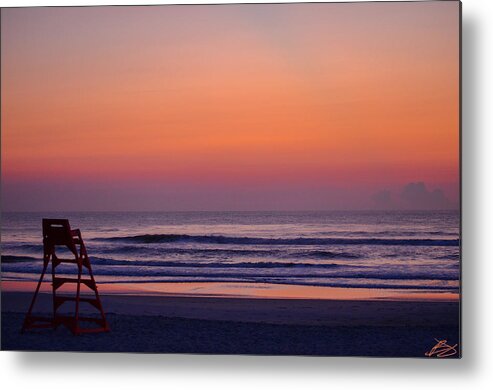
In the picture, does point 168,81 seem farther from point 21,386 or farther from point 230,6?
point 21,386

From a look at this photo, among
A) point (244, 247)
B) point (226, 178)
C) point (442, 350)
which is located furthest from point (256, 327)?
point (442, 350)

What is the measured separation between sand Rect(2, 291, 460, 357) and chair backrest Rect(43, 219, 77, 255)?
0.33m

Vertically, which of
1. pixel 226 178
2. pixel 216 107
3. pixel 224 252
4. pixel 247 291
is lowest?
pixel 247 291

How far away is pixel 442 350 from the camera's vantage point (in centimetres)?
469

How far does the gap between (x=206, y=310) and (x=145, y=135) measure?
96 cm

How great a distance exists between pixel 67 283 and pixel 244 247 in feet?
3.13

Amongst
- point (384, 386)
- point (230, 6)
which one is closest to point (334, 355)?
point (384, 386)

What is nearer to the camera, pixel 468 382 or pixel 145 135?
pixel 468 382

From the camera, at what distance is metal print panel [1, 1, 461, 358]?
15.6 feet

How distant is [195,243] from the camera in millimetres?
4887

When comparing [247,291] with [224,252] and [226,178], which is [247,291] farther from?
[226,178]

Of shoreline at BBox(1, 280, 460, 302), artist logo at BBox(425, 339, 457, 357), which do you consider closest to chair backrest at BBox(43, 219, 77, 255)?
shoreline at BBox(1, 280, 460, 302)

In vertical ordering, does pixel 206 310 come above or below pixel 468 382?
above

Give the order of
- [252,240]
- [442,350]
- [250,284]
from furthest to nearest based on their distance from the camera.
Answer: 1. [250,284]
2. [252,240]
3. [442,350]
